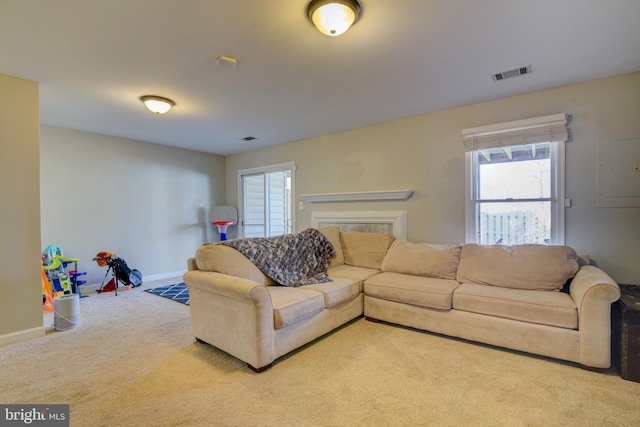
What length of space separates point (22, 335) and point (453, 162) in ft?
15.9

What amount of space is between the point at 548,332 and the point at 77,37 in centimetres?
408

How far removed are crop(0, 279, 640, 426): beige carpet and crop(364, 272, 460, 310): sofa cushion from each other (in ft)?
1.09

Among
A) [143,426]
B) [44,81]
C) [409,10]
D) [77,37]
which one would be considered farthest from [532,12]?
[44,81]

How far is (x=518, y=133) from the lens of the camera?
126 inches

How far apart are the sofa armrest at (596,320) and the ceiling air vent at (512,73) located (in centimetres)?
183

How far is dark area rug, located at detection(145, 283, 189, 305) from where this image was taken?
4083 mm

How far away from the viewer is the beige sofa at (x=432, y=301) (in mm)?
2139

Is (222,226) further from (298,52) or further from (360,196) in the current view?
(298,52)

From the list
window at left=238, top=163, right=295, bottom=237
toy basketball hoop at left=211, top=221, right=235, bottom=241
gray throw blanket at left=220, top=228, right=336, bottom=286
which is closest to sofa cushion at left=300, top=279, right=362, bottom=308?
gray throw blanket at left=220, top=228, right=336, bottom=286

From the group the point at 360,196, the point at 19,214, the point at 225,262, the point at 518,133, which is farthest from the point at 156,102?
the point at 518,133

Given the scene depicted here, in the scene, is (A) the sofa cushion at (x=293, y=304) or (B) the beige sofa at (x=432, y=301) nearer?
(B) the beige sofa at (x=432, y=301)

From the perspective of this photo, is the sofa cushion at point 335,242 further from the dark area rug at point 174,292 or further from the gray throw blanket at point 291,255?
the dark area rug at point 174,292

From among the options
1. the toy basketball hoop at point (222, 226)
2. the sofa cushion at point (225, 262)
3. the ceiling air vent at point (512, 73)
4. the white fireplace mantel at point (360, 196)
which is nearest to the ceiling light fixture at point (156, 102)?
the sofa cushion at point (225, 262)

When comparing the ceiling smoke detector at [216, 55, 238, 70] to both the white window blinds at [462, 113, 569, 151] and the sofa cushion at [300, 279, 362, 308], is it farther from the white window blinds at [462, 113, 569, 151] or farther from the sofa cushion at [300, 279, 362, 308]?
the white window blinds at [462, 113, 569, 151]
